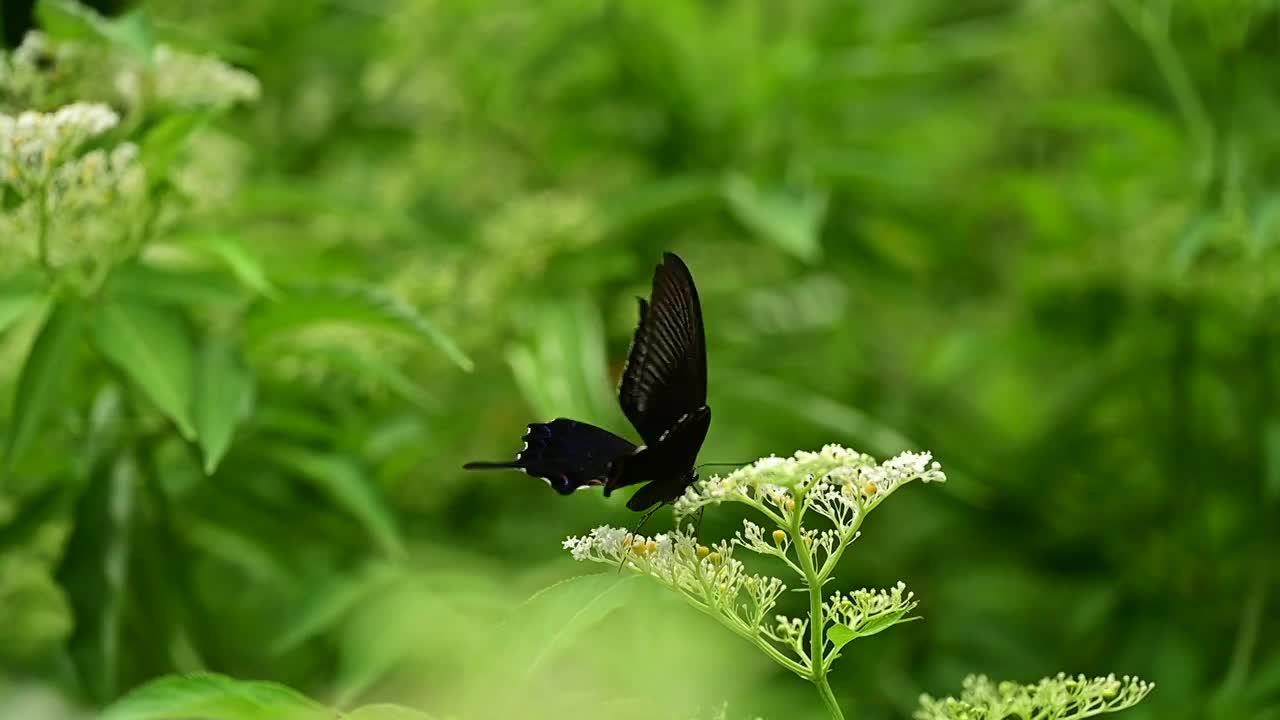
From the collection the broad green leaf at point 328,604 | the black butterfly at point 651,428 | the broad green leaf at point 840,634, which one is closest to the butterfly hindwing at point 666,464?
the black butterfly at point 651,428

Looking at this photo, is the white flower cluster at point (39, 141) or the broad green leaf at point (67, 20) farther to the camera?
A: the broad green leaf at point (67, 20)

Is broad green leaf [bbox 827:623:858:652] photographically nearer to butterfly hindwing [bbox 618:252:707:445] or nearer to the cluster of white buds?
the cluster of white buds

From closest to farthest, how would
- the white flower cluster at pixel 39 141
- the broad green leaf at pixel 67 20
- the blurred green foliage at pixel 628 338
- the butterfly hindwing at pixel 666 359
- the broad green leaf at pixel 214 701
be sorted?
the broad green leaf at pixel 214 701 < the butterfly hindwing at pixel 666 359 < the white flower cluster at pixel 39 141 < the broad green leaf at pixel 67 20 < the blurred green foliage at pixel 628 338

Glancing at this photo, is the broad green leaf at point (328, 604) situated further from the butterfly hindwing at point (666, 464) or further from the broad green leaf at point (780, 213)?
the broad green leaf at point (780, 213)

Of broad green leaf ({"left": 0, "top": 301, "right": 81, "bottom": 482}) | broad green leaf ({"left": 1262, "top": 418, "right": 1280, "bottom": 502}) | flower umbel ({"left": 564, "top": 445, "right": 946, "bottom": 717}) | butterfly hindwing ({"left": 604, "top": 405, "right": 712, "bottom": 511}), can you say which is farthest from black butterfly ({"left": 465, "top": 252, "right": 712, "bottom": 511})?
broad green leaf ({"left": 1262, "top": 418, "right": 1280, "bottom": 502})

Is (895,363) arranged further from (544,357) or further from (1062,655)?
(544,357)

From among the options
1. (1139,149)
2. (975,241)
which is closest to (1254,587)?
(1139,149)

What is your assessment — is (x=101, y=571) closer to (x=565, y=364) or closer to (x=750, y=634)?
(x=565, y=364)

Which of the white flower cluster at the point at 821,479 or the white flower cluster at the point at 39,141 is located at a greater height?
the white flower cluster at the point at 821,479

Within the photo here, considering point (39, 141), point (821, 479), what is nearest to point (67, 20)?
point (39, 141)
